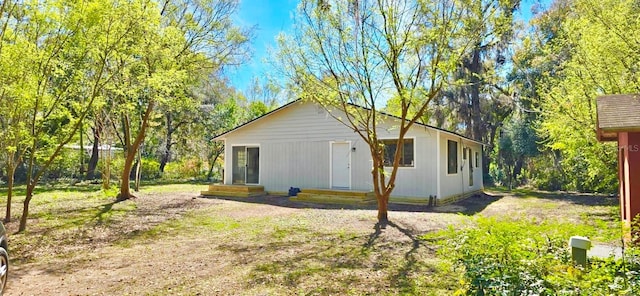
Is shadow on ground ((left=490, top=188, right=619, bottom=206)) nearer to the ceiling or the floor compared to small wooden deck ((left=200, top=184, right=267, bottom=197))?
nearer to the floor

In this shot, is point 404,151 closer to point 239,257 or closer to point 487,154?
point 239,257

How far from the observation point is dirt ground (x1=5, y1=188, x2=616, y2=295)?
4414 millimetres

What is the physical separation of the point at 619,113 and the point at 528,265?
4221 mm

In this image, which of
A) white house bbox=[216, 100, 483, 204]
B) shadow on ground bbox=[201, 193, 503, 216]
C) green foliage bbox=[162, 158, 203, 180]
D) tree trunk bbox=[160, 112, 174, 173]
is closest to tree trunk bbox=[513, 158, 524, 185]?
white house bbox=[216, 100, 483, 204]

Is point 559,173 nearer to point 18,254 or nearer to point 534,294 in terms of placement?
point 534,294

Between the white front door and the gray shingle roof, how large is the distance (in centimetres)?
833

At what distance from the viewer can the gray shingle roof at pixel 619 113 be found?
5.22 metres

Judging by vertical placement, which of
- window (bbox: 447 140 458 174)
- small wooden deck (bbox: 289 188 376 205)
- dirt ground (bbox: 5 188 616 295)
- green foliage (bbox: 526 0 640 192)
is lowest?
dirt ground (bbox: 5 188 616 295)

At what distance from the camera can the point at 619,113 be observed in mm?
5637

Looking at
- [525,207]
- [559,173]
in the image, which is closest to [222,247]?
[525,207]

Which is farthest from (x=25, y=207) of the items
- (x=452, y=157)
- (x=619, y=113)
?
(x=452, y=157)

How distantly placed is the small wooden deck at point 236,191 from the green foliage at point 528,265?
11.9 meters

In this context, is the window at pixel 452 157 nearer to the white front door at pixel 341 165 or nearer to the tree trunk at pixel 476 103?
the white front door at pixel 341 165

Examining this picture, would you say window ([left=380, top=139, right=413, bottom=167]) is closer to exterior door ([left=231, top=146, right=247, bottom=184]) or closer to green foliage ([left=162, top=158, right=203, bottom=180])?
exterior door ([left=231, top=146, right=247, bottom=184])
